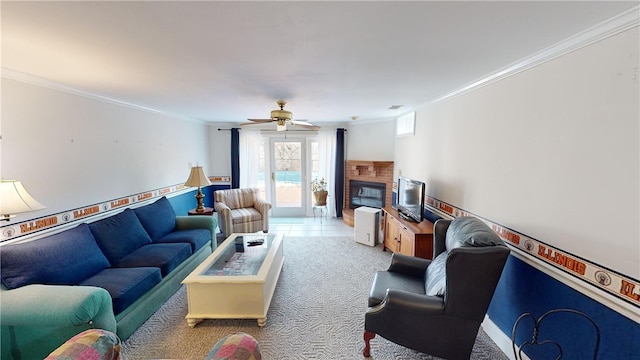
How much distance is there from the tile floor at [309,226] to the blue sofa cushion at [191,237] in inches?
66.1

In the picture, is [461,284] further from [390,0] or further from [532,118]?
[390,0]

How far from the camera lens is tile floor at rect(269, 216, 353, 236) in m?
4.88

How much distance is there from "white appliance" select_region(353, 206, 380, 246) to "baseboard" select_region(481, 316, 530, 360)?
2024 mm

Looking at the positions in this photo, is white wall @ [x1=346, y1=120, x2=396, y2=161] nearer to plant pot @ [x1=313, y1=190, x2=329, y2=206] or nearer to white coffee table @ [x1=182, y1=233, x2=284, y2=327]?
plant pot @ [x1=313, y1=190, x2=329, y2=206]

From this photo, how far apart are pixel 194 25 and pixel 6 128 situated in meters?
2.02

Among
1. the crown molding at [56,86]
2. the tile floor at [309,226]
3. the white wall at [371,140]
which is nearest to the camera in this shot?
the crown molding at [56,86]

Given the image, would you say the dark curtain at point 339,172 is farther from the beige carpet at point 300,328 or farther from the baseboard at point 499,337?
the baseboard at point 499,337

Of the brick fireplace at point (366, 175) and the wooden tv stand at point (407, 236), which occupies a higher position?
the brick fireplace at point (366, 175)

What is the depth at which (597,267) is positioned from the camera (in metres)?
1.38

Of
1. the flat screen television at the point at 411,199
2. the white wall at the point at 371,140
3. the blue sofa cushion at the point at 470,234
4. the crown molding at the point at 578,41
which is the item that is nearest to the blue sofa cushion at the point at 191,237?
the flat screen television at the point at 411,199

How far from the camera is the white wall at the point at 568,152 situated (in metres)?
1.26

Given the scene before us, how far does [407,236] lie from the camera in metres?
3.17

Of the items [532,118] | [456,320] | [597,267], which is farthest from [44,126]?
[597,267]

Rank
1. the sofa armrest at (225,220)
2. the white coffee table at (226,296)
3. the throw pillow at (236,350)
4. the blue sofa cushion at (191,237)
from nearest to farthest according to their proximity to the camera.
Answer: the throw pillow at (236,350) → the white coffee table at (226,296) → the blue sofa cushion at (191,237) → the sofa armrest at (225,220)
